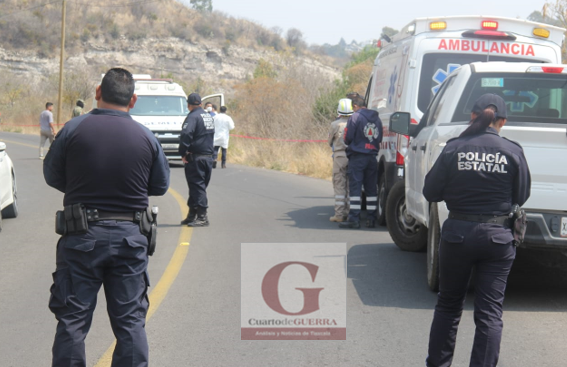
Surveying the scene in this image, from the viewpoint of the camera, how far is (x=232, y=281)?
7.67m

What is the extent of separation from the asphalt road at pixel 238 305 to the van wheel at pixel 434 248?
0.45 feet

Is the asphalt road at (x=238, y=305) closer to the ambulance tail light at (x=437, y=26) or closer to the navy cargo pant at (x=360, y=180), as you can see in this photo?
the navy cargo pant at (x=360, y=180)

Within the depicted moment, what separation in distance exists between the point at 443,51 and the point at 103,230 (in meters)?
7.08

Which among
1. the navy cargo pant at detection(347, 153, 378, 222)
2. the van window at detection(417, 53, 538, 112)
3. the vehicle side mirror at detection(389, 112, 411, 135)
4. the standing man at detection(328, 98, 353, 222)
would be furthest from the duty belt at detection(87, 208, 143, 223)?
the standing man at detection(328, 98, 353, 222)

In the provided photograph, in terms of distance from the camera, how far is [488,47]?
10461 mm

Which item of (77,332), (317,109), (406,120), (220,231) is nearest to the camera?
(77,332)

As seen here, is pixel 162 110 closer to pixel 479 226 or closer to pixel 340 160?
pixel 340 160

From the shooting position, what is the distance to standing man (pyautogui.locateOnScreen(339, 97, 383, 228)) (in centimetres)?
1099

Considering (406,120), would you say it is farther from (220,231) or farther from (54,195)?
(54,195)

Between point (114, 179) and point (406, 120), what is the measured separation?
4.86 metres

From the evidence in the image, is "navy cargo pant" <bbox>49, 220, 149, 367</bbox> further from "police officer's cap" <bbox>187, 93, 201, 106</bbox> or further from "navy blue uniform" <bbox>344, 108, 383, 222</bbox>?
"navy blue uniform" <bbox>344, 108, 383, 222</bbox>

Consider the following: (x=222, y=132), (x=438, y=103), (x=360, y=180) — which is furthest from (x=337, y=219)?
(x=222, y=132)

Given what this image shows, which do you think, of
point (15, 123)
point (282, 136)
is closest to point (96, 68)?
point (15, 123)

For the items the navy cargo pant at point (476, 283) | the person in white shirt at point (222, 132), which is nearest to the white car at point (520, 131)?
the navy cargo pant at point (476, 283)
